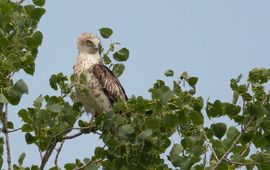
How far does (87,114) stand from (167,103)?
3097 mm

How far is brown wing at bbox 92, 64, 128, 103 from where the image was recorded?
8.86m

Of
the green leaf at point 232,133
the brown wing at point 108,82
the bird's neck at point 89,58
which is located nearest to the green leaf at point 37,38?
the green leaf at point 232,133

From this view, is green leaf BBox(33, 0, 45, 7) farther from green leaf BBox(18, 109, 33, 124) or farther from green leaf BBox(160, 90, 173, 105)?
green leaf BBox(160, 90, 173, 105)

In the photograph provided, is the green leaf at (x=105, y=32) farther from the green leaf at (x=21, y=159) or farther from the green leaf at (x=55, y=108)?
the green leaf at (x=21, y=159)

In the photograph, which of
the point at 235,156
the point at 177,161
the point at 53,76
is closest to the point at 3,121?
the point at 53,76

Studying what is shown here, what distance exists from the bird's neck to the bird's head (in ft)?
0.15

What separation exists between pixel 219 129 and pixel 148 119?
0.67m

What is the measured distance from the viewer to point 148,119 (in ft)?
19.6

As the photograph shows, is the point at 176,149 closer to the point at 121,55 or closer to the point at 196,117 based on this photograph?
the point at 196,117

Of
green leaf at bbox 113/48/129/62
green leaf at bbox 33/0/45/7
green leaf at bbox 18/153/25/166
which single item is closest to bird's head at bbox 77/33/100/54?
green leaf at bbox 113/48/129/62

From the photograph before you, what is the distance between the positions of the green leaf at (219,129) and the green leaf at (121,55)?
1.26 metres

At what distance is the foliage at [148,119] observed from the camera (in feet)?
19.7

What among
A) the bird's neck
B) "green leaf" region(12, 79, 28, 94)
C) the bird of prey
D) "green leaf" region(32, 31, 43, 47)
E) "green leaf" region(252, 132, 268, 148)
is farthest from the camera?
the bird's neck

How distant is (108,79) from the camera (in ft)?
29.1
